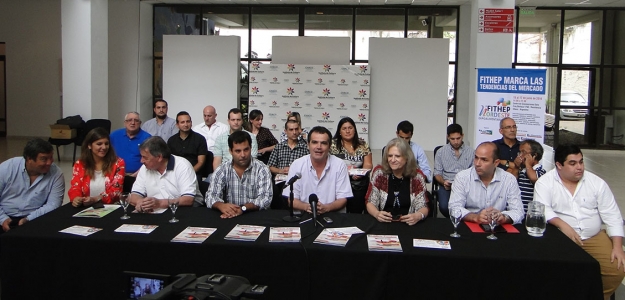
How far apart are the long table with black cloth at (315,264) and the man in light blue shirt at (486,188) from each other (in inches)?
18.7

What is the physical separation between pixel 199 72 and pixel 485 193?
1037 centimetres

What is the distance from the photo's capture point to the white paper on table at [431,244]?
3.28 metres

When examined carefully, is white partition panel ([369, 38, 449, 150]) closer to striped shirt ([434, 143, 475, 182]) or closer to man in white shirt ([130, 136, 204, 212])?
striped shirt ([434, 143, 475, 182])

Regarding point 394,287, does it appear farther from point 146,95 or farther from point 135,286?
point 146,95

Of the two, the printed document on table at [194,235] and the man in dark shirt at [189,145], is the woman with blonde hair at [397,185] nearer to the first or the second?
the printed document on table at [194,235]

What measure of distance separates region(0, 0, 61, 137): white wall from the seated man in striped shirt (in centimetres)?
1274

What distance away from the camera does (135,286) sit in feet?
7.77

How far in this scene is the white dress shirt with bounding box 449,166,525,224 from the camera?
13.3 feet

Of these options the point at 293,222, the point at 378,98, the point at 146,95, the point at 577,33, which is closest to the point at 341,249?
the point at 293,222

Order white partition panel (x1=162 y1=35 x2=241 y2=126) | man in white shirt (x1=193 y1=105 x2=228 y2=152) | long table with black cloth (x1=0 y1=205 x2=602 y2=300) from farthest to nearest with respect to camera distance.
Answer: white partition panel (x1=162 y1=35 x2=241 y2=126) → man in white shirt (x1=193 y1=105 x2=228 y2=152) → long table with black cloth (x1=0 y1=205 x2=602 y2=300)

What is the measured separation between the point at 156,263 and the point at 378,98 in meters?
10.5

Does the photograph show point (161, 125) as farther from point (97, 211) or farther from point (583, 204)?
point (583, 204)

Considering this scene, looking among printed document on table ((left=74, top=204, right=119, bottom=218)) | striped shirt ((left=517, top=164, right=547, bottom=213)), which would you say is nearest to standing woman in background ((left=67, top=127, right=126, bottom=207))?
printed document on table ((left=74, top=204, right=119, bottom=218))

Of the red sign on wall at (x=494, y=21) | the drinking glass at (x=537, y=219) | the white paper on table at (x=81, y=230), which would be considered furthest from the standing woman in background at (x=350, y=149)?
the red sign on wall at (x=494, y=21)
